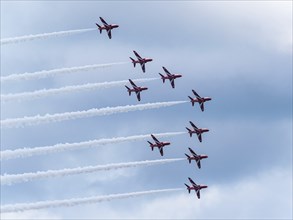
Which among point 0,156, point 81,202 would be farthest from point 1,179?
point 81,202

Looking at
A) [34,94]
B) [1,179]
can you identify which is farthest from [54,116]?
[1,179]

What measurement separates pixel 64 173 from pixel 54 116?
456 inches

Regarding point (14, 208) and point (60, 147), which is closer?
point (14, 208)

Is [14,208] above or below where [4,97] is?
below

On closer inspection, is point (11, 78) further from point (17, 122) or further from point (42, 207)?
point (42, 207)

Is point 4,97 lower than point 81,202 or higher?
higher

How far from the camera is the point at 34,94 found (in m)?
200

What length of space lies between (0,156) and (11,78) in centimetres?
1797

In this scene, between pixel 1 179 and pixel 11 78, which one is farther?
pixel 11 78

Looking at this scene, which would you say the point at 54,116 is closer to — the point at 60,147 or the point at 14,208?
the point at 60,147

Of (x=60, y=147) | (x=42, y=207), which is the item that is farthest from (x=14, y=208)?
(x=60, y=147)

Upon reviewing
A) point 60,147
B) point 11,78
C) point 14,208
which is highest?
point 11,78

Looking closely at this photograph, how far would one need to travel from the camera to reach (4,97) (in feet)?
646

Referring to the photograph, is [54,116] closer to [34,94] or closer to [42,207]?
[34,94]
